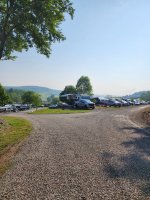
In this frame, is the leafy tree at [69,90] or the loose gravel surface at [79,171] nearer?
the loose gravel surface at [79,171]

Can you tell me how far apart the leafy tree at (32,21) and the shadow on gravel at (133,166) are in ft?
50.3

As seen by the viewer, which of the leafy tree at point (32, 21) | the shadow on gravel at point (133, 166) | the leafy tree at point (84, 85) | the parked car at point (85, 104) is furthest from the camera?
the leafy tree at point (84, 85)

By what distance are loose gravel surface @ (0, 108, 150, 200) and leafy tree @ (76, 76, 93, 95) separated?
14184 cm

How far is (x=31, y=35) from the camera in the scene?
88.5ft

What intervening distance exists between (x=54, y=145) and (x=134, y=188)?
7.05 metres

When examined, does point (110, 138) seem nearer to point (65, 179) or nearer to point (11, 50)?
point (65, 179)

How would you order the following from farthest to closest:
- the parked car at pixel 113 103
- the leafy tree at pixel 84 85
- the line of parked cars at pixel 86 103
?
the leafy tree at pixel 84 85 → the parked car at pixel 113 103 → the line of parked cars at pixel 86 103

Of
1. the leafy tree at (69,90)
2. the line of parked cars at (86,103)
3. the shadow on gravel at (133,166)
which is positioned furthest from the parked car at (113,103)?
the leafy tree at (69,90)

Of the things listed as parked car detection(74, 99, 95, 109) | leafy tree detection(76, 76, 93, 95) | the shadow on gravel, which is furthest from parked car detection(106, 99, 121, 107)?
leafy tree detection(76, 76, 93, 95)

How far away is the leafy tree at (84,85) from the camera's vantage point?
158m

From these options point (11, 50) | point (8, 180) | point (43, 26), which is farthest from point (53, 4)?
point (8, 180)

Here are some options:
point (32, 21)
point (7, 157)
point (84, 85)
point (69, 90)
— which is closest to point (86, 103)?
point (32, 21)

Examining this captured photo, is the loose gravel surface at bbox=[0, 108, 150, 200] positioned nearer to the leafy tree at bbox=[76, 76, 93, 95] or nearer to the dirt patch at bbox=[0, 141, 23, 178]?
the dirt patch at bbox=[0, 141, 23, 178]

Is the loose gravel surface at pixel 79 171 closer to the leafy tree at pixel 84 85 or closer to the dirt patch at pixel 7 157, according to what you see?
the dirt patch at pixel 7 157
